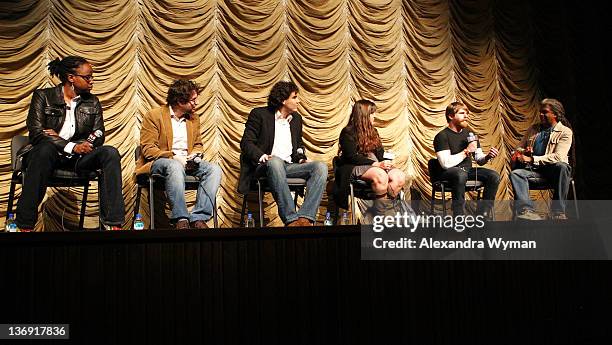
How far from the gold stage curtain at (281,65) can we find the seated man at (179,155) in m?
0.97

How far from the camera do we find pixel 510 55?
6.55 meters

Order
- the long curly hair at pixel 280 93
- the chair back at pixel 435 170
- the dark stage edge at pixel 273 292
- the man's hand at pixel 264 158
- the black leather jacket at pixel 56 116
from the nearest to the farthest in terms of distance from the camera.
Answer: the dark stage edge at pixel 273 292 < the black leather jacket at pixel 56 116 < the man's hand at pixel 264 158 < the long curly hair at pixel 280 93 < the chair back at pixel 435 170

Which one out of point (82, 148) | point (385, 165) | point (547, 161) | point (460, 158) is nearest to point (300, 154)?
point (385, 165)

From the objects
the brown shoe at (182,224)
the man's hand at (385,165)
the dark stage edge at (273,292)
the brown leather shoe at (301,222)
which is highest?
the man's hand at (385,165)

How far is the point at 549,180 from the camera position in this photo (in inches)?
202

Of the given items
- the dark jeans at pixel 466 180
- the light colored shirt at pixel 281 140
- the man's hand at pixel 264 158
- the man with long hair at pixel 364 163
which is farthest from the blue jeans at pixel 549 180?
the man's hand at pixel 264 158

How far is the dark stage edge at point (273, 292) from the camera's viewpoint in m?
3.09

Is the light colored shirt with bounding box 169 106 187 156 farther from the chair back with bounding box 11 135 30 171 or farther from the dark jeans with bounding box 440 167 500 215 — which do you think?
the dark jeans with bounding box 440 167 500 215

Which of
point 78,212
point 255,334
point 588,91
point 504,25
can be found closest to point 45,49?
point 78,212

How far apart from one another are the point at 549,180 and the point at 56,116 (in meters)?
3.64

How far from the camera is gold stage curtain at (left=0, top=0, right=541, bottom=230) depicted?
17.0ft

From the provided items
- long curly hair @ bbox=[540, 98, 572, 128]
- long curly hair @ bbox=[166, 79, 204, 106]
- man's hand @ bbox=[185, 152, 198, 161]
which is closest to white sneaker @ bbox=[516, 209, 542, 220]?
long curly hair @ bbox=[540, 98, 572, 128]

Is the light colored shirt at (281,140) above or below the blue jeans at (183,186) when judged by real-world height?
above

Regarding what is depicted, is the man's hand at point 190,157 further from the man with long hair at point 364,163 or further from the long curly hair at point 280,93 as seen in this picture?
the man with long hair at point 364,163
